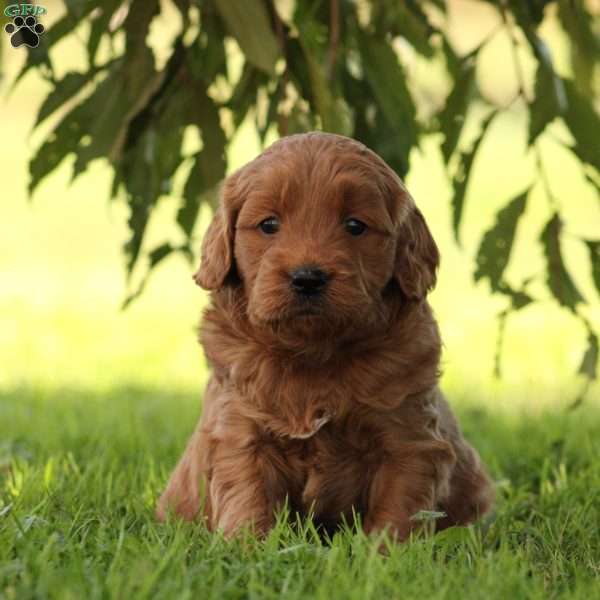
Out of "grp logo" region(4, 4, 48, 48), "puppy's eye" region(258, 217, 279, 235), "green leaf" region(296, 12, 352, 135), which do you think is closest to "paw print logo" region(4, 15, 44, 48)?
"grp logo" region(4, 4, 48, 48)

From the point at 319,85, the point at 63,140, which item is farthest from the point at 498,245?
the point at 63,140

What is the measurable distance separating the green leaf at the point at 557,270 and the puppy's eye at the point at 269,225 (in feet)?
4.86

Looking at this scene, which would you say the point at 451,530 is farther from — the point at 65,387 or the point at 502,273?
the point at 65,387

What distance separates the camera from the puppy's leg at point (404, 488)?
360 centimetres

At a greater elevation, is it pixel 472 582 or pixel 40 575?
pixel 40 575

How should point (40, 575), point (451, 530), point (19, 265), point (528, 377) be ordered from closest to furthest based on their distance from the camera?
point (40, 575) < point (451, 530) < point (528, 377) < point (19, 265)

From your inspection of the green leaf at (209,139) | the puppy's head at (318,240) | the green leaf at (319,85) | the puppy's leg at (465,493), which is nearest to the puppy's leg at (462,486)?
the puppy's leg at (465,493)

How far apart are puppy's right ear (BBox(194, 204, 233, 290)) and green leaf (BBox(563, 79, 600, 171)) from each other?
4.96 feet

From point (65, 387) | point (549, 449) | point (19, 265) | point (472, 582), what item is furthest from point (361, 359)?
point (19, 265)

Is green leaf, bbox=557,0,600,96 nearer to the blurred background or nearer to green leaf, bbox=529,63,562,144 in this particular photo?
the blurred background

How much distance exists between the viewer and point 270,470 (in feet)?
12.0

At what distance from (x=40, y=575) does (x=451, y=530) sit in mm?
1149

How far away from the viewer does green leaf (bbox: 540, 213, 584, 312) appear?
468cm

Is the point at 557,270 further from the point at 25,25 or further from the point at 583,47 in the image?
the point at 25,25
